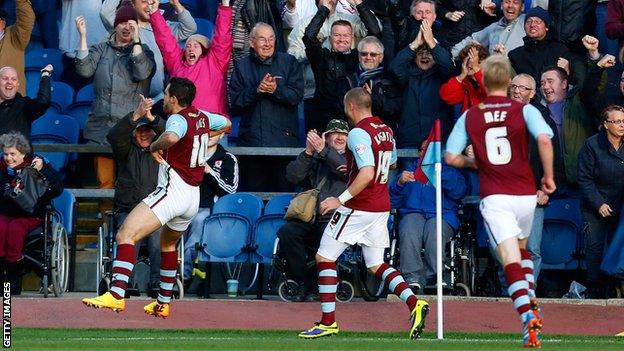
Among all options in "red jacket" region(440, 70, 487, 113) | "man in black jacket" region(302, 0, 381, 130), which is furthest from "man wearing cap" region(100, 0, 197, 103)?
"red jacket" region(440, 70, 487, 113)

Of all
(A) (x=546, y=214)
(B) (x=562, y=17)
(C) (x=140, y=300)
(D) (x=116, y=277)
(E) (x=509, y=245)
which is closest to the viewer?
(E) (x=509, y=245)

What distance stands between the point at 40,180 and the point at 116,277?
2938 mm

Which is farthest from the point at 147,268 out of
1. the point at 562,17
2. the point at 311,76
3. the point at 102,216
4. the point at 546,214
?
the point at 562,17

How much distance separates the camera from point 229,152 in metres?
17.8

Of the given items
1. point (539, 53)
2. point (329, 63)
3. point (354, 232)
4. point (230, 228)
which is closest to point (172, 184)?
point (354, 232)

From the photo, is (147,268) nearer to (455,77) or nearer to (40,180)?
(40,180)

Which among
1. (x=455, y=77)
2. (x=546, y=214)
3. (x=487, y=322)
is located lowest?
(x=487, y=322)

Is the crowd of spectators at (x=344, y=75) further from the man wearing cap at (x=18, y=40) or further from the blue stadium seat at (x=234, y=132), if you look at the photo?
the blue stadium seat at (x=234, y=132)

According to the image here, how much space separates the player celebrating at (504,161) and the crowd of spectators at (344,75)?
422 centimetres

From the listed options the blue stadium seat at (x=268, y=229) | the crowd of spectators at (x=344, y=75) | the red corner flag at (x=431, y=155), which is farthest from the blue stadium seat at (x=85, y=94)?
the red corner flag at (x=431, y=155)

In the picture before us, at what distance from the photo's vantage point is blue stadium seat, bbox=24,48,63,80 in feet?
66.6

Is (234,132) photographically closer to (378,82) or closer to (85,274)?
(378,82)

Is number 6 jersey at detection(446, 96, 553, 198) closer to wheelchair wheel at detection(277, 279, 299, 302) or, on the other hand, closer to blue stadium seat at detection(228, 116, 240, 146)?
wheelchair wheel at detection(277, 279, 299, 302)

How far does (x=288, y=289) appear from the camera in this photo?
16.8m
